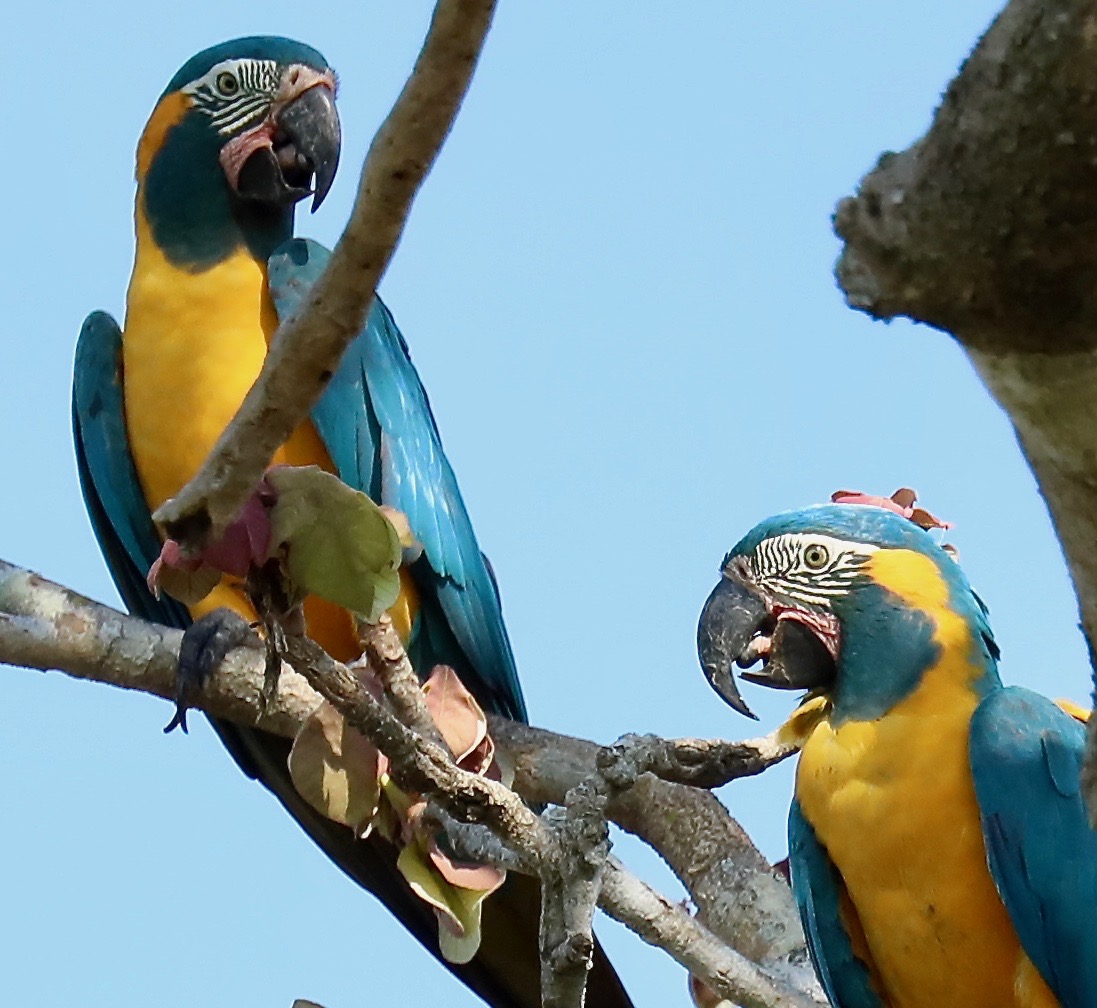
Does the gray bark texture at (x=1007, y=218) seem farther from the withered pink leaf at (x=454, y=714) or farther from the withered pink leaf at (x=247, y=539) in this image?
the withered pink leaf at (x=454, y=714)

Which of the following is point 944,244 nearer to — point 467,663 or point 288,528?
point 288,528

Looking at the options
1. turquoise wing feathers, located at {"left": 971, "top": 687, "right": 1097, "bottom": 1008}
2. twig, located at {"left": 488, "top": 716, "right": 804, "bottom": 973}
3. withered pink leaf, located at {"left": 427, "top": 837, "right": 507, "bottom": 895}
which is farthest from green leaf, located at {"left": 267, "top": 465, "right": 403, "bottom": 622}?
turquoise wing feathers, located at {"left": 971, "top": 687, "right": 1097, "bottom": 1008}

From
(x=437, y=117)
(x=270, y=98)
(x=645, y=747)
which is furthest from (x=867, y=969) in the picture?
(x=270, y=98)

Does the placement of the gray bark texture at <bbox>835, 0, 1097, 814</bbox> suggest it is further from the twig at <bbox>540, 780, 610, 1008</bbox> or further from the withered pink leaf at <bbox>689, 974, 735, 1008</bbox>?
the withered pink leaf at <bbox>689, 974, 735, 1008</bbox>

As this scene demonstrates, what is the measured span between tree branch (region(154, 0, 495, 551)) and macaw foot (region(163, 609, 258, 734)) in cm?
108

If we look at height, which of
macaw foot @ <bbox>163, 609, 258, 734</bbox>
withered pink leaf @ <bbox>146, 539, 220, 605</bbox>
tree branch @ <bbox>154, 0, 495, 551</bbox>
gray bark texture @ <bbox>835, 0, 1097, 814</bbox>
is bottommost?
gray bark texture @ <bbox>835, 0, 1097, 814</bbox>

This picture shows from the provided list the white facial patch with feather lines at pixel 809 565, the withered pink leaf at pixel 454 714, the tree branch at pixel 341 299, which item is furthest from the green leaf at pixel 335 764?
the white facial patch with feather lines at pixel 809 565

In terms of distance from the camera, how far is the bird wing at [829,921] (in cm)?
293

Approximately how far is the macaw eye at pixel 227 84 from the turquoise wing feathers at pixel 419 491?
0.44 m

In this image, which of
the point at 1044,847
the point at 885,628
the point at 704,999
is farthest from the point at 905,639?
the point at 704,999

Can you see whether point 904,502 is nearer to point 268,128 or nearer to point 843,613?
point 843,613

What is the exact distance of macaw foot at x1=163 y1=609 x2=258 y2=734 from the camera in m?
2.65

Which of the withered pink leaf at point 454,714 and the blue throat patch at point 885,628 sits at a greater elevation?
the blue throat patch at point 885,628

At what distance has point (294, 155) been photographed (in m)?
3.60
